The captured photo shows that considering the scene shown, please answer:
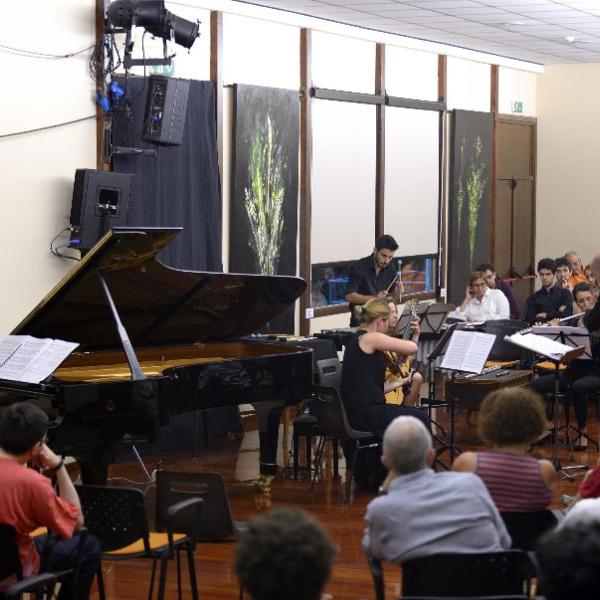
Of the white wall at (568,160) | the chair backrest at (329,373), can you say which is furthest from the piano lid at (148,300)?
the white wall at (568,160)

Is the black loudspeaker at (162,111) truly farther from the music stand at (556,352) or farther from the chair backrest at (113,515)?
the chair backrest at (113,515)

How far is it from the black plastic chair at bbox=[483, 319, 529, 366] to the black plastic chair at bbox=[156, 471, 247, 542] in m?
5.32

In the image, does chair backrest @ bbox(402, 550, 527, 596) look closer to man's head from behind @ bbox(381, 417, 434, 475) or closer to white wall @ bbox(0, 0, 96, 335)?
man's head from behind @ bbox(381, 417, 434, 475)

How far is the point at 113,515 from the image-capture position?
4844mm

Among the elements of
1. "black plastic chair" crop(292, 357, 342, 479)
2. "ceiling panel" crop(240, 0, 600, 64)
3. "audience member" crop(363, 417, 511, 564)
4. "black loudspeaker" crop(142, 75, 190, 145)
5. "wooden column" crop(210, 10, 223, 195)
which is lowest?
"black plastic chair" crop(292, 357, 342, 479)

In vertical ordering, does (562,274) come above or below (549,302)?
above

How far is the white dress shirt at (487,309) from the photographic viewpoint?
11.1 m

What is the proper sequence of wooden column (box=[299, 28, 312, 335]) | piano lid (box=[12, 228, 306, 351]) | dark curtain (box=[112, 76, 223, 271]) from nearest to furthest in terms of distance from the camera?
1. piano lid (box=[12, 228, 306, 351])
2. dark curtain (box=[112, 76, 223, 271])
3. wooden column (box=[299, 28, 312, 335])

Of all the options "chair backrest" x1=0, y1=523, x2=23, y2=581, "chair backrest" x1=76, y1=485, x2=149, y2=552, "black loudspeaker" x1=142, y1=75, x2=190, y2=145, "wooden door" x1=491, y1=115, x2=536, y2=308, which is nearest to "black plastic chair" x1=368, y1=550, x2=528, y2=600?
"chair backrest" x1=76, y1=485, x2=149, y2=552

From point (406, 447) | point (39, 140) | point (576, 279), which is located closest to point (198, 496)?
point (406, 447)

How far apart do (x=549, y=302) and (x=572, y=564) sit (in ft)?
29.9

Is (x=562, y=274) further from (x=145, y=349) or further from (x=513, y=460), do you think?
(x=513, y=460)

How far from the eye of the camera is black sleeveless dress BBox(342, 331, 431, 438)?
7734 mm

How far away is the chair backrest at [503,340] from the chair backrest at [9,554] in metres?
6.26
